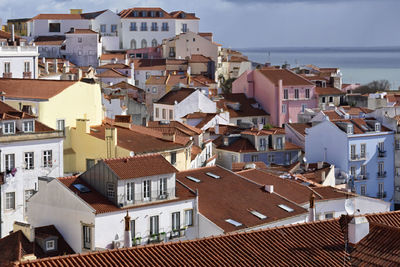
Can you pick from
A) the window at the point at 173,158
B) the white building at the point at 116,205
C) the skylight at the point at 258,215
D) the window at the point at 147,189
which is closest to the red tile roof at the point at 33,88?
the window at the point at 173,158

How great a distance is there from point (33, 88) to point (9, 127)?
6299mm

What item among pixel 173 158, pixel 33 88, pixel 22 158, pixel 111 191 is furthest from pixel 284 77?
pixel 111 191

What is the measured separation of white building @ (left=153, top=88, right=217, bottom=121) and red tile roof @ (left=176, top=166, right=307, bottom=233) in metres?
32.8

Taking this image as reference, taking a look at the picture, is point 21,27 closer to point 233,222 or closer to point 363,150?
point 363,150

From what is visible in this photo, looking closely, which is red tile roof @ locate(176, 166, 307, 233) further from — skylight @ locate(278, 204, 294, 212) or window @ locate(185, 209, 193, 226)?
window @ locate(185, 209, 193, 226)

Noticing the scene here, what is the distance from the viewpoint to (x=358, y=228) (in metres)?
15.3

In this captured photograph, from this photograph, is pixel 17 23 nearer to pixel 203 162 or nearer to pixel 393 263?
pixel 203 162

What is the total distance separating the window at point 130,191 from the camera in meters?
27.1

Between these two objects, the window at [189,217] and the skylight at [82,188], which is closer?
the skylight at [82,188]

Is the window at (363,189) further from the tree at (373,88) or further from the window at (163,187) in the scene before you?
the tree at (373,88)

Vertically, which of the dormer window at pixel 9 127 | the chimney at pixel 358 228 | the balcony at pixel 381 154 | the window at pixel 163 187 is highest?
the dormer window at pixel 9 127

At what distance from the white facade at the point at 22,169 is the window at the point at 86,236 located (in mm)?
6265

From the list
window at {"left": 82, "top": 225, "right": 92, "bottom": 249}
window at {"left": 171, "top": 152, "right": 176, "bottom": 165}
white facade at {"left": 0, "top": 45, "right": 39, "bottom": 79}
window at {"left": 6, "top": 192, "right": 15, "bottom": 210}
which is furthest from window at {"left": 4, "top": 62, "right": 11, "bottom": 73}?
window at {"left": 82, "top": 225, "right": 92, "bottom": 249}

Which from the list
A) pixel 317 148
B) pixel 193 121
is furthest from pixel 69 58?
pixel 317 148
